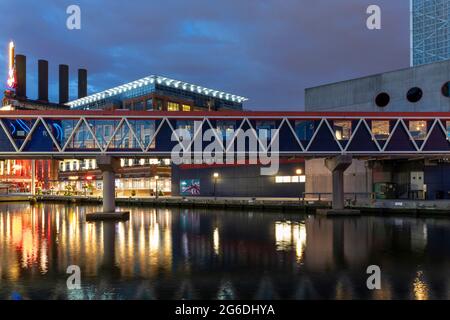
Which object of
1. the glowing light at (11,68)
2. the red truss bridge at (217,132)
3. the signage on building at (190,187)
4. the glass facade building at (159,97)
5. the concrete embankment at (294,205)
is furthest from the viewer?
the glass facade building at (159,97)

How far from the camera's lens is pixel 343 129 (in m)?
45.0

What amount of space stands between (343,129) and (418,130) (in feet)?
27.0

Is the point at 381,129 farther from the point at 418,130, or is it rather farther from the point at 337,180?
the point at 337,180

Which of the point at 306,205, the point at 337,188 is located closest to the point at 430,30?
the point at 306,205

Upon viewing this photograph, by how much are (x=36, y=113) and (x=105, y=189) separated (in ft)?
33.0

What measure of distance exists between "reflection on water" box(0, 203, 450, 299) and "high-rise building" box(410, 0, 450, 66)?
116 metres

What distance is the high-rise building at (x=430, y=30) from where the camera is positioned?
13075 cm

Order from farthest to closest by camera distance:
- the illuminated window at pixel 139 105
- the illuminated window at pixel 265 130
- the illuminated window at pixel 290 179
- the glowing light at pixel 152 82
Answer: the illuminated window at pixel 139 105 → the glowing light at pixel 152 82 → the illuminated window at pixel 290 179 → the illuminated window at pixel 265 130

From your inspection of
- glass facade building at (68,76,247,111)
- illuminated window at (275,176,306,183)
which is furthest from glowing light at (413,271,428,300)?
glass facade building at (68,76,247,111)

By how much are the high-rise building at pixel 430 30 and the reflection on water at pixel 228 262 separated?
381 ft

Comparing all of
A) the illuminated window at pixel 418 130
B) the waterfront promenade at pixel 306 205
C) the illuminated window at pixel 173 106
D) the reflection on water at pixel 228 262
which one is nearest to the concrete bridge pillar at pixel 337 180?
the waterfront promenade at pixel 306 205

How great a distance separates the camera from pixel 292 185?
221ft

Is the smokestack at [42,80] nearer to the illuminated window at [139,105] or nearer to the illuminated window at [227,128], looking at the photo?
the illuminated window at [139,105]
